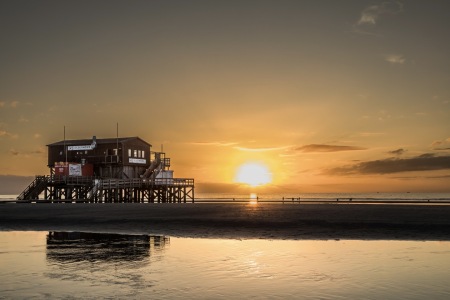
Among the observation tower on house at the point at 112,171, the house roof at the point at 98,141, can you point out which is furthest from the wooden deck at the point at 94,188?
the house roof at the point at 98,141

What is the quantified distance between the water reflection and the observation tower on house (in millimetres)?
51617

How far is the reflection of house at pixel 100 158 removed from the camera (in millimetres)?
82169

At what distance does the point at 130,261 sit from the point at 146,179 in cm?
6705

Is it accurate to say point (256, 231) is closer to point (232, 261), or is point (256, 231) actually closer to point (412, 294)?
point (232, 261)

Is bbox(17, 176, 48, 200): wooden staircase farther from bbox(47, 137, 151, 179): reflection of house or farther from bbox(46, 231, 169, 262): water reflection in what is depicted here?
bbox(46, 231, 169, 262): water reflection

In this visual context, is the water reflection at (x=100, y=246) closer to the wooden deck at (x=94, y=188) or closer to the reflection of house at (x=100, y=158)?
the wooden deck at (x=94, y=188)

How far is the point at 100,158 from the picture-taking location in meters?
83.9

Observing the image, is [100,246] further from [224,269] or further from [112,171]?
[112,171]

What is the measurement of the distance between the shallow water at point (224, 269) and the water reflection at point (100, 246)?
38mm

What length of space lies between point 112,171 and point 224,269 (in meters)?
72.9

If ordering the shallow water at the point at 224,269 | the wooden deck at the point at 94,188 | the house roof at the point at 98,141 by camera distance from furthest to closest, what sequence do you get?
the house roof at the point at 98,141 → the wooden deck at the point at 94,188 → the shallow water at the point at 224,269

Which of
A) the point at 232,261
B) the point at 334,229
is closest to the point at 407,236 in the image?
the point at 334,229

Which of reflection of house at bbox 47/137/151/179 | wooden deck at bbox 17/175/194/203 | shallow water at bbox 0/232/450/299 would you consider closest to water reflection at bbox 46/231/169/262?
shallow water at bbox 0/232/450/299

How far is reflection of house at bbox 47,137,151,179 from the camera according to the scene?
270ft
